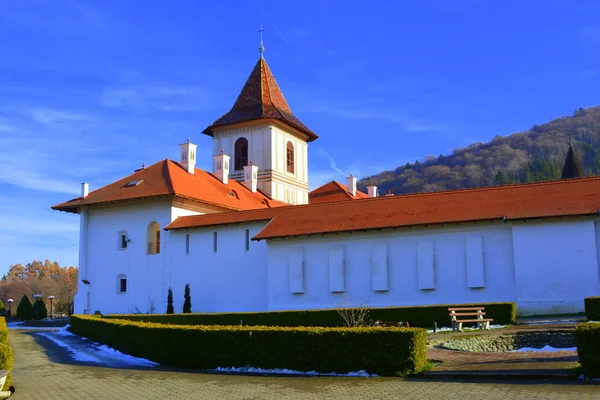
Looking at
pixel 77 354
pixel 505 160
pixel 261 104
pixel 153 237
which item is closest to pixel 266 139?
pixel 261 104

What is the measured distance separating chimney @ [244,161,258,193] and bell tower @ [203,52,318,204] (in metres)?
2.10

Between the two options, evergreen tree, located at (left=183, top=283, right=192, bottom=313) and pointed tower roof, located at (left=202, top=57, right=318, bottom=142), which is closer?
evergreen tree, located at (left=183, top=283, right=192, bottom=313)

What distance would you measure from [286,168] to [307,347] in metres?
39.3

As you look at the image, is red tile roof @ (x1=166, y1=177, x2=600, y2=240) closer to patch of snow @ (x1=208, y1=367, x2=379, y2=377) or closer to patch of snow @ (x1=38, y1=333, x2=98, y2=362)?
patch of snow @ (x1=38, y1=333, x2=98, y2=362)

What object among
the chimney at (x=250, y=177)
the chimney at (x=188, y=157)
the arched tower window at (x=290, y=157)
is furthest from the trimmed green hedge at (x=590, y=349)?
the arched tower window at (x=290, y=157)

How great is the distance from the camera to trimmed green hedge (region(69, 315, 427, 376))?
13180mm

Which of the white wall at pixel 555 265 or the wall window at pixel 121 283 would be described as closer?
the white wall at pixel 555 265

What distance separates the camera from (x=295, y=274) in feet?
102

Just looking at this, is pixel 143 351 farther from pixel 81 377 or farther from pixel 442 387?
pixel 442 387

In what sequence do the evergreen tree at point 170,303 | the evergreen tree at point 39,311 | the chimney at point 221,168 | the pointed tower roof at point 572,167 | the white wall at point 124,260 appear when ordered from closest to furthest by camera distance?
1. the evergreen tree at point 170,303
2. the white wall at point 124,260
3. the chimney at point 221,168
4. the pointed tower roof at point 572,167
5. the evergreen tree at point 39,311

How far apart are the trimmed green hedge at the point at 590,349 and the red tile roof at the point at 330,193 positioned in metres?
44.0

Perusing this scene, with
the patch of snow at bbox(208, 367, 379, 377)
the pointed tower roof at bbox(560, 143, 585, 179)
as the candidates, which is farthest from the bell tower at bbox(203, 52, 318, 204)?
the patch of snow at bbox(208, 367, 379, 377)

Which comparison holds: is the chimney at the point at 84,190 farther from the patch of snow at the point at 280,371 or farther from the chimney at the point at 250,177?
the patch of snow at the point at 280,371

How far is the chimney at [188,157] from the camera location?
42.9 meters
